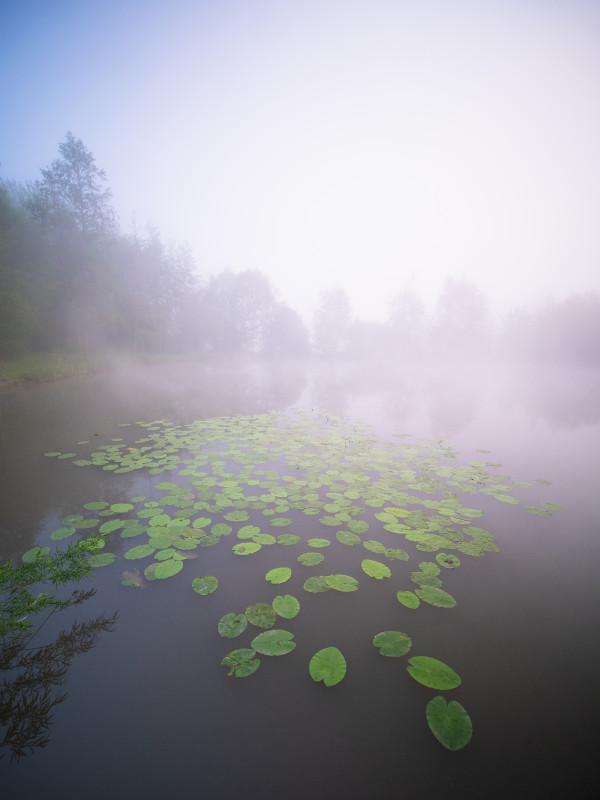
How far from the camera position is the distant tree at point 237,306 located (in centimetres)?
3714

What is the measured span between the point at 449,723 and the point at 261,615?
1208mm

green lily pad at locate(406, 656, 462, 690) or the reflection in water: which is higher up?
the reflection in water

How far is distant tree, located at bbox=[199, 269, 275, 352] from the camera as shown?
37.1m

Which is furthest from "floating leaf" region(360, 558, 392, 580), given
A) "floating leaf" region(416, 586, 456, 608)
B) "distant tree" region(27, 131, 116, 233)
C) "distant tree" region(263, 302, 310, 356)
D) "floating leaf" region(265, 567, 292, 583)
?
"distant tree" region(263, 302, 310, 356)

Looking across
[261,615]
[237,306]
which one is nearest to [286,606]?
[261,615]

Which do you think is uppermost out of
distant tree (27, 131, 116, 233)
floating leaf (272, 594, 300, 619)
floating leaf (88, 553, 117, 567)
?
distant tree (27, 131, 116, 233)

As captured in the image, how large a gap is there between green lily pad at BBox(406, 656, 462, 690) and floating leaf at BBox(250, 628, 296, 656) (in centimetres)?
73

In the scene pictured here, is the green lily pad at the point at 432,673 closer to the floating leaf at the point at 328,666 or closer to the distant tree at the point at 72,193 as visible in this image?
the floating leaf at the point at 328,666

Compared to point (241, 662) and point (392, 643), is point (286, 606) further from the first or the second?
point (392, 643)

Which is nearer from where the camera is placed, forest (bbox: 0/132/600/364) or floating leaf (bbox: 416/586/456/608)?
floating leaf (bbox: 416/586/456/608)

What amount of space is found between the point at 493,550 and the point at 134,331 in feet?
94.0

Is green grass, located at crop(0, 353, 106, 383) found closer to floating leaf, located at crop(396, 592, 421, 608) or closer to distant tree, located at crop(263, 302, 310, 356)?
floating leaf, located at crop(396, 592, 421, 608)

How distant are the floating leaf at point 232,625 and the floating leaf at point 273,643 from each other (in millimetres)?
125

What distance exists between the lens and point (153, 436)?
6.41 m
